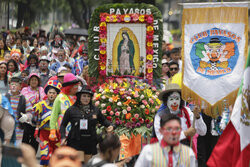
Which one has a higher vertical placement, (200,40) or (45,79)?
(200,40)

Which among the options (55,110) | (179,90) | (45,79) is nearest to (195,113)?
(179,90)

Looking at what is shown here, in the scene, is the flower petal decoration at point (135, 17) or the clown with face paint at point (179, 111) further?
the flower petal decoration at point (135, 17)

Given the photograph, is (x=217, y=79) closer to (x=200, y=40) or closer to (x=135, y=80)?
(x=200, y=40)

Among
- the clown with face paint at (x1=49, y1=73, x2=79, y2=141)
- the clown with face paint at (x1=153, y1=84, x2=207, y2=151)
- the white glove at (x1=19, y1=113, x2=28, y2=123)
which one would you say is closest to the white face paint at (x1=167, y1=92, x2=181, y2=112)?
the clown with face paint at (x1=153, y1=84, x2=207, y2=151)

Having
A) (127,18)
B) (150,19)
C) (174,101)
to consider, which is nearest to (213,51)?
(174,101)

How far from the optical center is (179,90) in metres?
8.30

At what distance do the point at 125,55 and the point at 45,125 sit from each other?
2.67 metres

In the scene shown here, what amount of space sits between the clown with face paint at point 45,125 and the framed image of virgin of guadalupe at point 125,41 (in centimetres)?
175

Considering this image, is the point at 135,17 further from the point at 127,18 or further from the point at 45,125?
the point at 45,125

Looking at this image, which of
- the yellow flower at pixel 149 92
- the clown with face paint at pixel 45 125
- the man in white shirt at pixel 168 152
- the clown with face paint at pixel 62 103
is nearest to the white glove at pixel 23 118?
the clown with face paint at pixel 45 125

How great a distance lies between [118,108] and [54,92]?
3.91 ft

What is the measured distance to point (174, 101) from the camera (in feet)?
26.9

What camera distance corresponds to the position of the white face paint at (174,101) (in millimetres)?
8188

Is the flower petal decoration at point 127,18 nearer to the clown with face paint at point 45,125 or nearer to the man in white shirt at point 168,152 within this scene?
the clown with face paint at point 45,125
